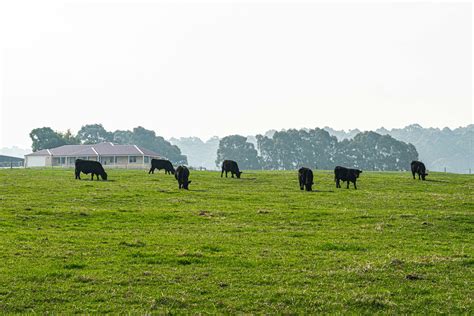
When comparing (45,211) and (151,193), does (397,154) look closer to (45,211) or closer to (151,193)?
(151,193)

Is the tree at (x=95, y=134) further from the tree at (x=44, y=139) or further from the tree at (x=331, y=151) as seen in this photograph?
the tree at (x=331, y=151)

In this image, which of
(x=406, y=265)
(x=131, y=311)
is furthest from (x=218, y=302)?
(x=406, y=265)

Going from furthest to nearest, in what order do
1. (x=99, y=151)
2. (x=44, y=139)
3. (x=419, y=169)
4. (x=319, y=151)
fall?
(x=319, y=151) < (x=44, y=139) < (x=99, y=151) < (x=419, y=169)

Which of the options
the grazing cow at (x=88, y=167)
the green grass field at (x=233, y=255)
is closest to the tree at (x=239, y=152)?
the grazing cow at (x=88, y=167)

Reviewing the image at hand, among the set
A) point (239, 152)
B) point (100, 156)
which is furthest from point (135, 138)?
point (100, 156)

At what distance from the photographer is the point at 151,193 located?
3659cm

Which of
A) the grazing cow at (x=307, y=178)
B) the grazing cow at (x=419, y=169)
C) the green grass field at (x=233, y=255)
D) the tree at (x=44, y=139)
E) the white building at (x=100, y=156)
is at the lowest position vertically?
the green grass field at (x=233, y=255)

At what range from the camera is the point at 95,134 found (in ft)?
561

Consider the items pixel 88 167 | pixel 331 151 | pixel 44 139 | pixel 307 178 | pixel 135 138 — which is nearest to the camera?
pixel 307 178

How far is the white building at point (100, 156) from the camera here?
111875 millimetres

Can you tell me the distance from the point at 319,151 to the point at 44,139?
65.4m

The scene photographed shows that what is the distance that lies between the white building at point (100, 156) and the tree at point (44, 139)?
2046 centimetres

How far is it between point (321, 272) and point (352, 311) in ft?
10.1

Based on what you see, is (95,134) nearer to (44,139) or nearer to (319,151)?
(44,139)
